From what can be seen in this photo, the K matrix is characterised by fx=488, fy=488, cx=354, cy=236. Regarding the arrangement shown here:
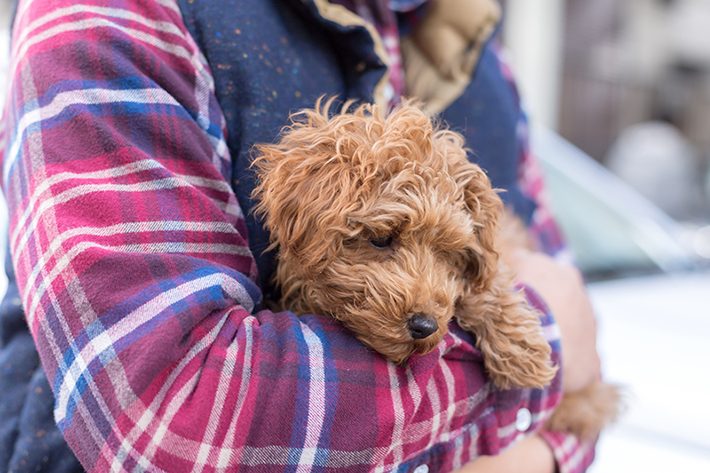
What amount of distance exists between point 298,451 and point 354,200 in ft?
1.77

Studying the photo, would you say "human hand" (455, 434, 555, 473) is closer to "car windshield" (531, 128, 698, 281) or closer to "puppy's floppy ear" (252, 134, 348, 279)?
"puppy's floppy ear" (252, 134, 348, 279)

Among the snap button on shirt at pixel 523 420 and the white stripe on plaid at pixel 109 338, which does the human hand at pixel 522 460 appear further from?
the white stripe on plaid at pixel 109 338

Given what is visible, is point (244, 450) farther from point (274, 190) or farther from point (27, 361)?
point (27, 361)

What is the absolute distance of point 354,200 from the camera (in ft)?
3.70

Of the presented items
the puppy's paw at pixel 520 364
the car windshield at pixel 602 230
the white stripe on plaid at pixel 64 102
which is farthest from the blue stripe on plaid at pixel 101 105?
the car windshield at pixel 602 230

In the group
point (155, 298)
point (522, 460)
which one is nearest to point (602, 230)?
point (522, 460)

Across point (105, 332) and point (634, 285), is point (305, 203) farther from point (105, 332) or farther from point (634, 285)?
point (634, 285)

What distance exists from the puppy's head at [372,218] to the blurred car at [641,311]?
1280 millimetres

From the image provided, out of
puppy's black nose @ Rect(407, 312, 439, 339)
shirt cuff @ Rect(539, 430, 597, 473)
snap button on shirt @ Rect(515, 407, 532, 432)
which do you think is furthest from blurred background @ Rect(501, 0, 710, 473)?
puppy's black nose @ Rect(407, 312, 439, 339)

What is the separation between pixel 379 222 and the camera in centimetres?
115

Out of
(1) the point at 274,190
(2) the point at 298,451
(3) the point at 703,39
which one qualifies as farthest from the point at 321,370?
(3) the point at 703,39

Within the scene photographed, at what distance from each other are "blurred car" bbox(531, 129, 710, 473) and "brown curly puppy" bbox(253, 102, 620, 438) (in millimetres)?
979

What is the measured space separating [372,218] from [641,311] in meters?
2.36

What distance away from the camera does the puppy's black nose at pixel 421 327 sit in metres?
1.09
